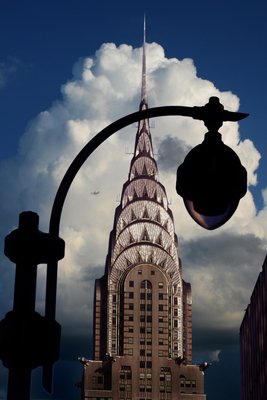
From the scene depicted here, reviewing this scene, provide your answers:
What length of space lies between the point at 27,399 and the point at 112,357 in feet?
615

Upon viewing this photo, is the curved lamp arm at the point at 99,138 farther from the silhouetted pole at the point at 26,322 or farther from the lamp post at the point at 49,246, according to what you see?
the silhouetted pole at the point at 26,322

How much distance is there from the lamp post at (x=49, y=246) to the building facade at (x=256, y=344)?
90.8 m

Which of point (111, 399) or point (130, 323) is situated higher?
point (130, 323)

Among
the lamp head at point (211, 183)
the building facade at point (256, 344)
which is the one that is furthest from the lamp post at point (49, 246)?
the building facade at point (256, 344)

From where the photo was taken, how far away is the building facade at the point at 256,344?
97688mm

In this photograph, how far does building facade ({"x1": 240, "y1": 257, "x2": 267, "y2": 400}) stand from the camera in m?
97.7

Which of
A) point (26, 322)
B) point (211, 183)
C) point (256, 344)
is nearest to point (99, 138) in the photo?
point (211, 183)

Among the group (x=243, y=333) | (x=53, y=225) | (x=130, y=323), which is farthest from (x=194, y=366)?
(x=53, y=225)

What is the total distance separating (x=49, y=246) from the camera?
5.95 metres

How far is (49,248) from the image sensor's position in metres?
5.96

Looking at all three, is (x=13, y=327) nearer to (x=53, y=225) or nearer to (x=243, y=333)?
(x=53, y=225)

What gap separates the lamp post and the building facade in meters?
90.8

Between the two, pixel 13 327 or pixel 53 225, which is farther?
pixel 53 225

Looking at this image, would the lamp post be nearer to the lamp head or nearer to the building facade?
the lamp head
